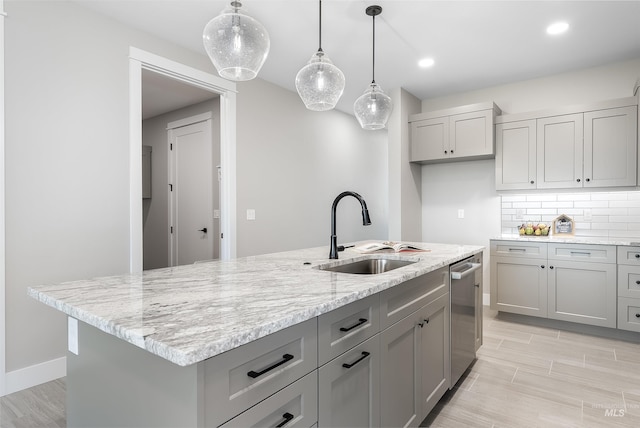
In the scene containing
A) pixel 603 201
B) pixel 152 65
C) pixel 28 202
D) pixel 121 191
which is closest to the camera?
pixel 28 202

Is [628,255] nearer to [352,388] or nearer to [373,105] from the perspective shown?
[373,105]

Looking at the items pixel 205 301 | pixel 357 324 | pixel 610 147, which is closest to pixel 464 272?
pixel 357 324

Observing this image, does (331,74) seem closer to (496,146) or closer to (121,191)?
(121,191)

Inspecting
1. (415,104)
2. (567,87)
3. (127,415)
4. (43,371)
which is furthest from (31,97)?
(567,87)

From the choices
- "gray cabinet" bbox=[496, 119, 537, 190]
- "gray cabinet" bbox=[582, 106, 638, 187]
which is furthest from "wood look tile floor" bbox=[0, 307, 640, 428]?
"gray cabinet" bbox=[496, 119, 537, 190]

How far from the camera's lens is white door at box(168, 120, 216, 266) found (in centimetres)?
457

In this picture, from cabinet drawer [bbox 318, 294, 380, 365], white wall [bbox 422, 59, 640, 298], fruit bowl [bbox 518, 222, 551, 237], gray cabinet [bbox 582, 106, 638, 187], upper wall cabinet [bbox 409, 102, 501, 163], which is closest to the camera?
cabinet drawer [bbox 318, 294, 380, 365]

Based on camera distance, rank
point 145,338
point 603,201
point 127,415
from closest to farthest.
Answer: point 145,338, point 127,415, point 603,201

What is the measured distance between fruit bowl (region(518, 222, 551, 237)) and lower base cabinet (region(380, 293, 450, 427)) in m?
2.36

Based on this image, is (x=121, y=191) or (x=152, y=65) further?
(x=152, y=65)

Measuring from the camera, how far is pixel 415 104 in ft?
15.6

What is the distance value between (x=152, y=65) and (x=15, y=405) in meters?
2.60

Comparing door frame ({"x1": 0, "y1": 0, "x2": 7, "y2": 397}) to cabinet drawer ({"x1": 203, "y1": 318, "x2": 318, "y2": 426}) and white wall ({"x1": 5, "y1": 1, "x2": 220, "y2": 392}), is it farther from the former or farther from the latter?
cabinet drawer ({"x1": 203, "y1": 318, "x2": 318, "y2": 426})

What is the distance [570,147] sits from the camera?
362 centimetres
